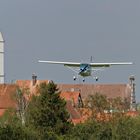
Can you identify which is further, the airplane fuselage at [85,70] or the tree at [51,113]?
the airplane fuselage at [85,70]

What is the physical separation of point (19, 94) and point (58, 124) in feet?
136

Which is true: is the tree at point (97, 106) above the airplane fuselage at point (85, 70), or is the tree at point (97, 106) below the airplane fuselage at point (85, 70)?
below

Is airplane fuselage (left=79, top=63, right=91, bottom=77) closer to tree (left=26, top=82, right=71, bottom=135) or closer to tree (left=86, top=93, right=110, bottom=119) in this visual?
tree (left=86, top=93, right=110, bottom=119)

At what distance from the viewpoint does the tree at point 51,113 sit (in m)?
84.6

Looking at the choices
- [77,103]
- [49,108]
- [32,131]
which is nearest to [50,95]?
[49,108]

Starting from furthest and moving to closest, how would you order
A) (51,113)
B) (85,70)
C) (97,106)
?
(97,106) < (85,70) < (51,113)

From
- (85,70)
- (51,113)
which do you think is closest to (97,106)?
(85,70)

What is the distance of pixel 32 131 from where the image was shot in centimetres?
7869

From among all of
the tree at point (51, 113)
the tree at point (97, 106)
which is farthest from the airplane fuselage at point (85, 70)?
the tree at point (51, 113)

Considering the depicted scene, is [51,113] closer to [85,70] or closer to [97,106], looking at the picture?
[85,70]

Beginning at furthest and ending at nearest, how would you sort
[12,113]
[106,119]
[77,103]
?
1. [77,103]
2. [12,113]
3. [106,119]

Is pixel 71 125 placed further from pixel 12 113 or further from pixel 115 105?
pixel 115 105

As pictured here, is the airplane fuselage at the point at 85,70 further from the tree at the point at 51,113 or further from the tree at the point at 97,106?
the tree at the point at 51,113

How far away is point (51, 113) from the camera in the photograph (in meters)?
85.1
